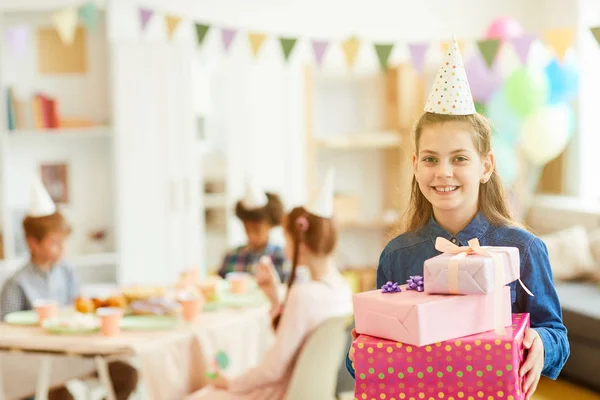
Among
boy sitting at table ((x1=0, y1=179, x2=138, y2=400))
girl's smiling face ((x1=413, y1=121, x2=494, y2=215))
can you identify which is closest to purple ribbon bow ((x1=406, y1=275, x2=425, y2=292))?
girl's smiling face ((x1=413, y1=121, x2=494, y2=215))

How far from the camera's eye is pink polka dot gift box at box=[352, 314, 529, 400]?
1243mm

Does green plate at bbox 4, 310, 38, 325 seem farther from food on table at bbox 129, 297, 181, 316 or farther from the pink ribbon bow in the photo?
the pink ribbon bow

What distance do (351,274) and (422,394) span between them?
4.24 metres

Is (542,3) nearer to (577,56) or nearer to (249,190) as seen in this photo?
(577,56)

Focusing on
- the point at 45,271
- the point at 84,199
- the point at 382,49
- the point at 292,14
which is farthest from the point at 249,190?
the point at 292,14

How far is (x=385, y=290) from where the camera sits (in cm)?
137

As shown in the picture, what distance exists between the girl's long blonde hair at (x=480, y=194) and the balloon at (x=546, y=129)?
134 inches

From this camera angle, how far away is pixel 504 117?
4.82 meters

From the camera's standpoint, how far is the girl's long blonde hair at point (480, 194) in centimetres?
142

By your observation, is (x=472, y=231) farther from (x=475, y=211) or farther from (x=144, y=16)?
(x=144, y=16)

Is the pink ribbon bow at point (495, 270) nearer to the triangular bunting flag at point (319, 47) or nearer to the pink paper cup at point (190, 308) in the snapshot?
the pink paper cup at point (190, 308)

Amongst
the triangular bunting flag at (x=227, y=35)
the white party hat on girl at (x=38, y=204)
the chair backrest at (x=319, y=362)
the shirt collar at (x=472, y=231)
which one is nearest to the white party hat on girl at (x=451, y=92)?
the shirt collar at (x=472, y=231)

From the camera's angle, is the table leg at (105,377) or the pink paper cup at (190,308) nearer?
the table leg at (105,377)

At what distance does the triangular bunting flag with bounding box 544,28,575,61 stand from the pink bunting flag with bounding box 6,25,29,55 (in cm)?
297
